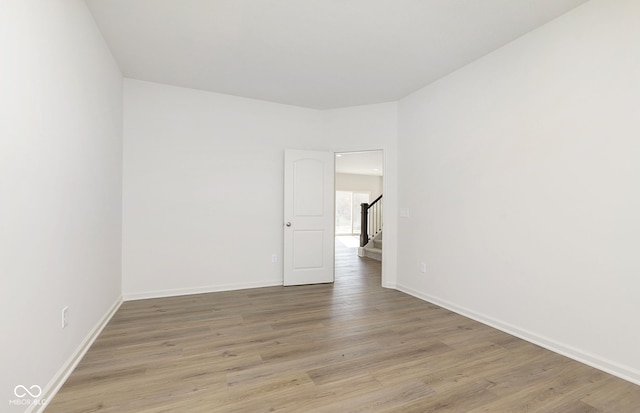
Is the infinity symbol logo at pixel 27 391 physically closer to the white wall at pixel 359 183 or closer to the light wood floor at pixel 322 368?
the light wood floor at pixel 322 368

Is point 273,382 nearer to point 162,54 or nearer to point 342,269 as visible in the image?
point 162,54

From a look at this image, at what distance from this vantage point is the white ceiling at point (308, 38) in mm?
2375

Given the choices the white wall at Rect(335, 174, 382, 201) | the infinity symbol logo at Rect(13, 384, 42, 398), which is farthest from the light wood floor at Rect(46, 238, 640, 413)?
Answer: the white wall at Rect(335, 174, 382, 201)

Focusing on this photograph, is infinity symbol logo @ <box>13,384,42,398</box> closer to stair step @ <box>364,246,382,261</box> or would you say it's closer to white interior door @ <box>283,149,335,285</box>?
white interior door @ <box>283,149,335,285</box>

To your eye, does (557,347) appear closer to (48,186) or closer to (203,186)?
(48,186)

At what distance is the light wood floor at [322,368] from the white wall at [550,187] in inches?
12.7

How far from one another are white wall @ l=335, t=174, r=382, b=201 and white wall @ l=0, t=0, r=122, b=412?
1005 cm

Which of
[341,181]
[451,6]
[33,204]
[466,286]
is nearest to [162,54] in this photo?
[33,204]

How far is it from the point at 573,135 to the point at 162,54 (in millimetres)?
3949

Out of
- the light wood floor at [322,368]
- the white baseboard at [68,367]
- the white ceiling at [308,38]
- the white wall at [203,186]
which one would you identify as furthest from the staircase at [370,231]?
the white baseboard at [68,367]

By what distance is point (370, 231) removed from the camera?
8055 mm

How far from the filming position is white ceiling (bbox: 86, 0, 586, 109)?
238 cm

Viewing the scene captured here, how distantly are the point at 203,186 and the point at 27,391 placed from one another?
111 inches

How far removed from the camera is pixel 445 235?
3.57 metres
